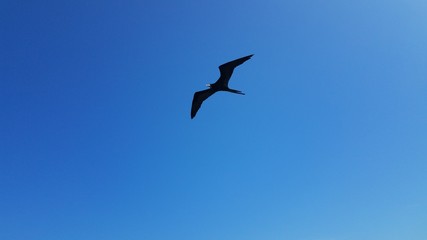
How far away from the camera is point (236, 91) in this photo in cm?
3012

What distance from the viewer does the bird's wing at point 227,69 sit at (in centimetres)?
2867

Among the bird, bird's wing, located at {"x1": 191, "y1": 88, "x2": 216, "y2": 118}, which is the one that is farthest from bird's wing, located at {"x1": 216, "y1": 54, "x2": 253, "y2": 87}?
bird's wing, located at {"x1": 191, "y1": 88, "x2": 216, "y2": 118}

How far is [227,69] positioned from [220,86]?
200 centimetres

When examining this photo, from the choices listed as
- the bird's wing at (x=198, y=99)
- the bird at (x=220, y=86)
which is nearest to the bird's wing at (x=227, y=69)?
the bird at (x=220, y=86)

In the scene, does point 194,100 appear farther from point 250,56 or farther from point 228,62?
point 250,56

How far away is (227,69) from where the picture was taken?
1172 inches

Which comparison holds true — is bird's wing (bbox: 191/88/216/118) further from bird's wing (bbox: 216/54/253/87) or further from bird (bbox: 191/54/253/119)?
bird's wing (bbox: 216/54/253/87)

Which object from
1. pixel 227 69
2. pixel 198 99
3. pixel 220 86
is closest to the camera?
pixel 227 69

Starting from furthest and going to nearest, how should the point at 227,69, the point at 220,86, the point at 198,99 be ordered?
the point at 198,99, the point at 220,86, the point at 227,69

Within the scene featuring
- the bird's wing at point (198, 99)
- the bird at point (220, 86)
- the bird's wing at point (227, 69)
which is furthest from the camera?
the bird's wing at point (198, 99)

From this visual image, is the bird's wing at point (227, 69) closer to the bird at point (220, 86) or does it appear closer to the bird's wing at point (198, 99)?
the bird at point (220, 86)

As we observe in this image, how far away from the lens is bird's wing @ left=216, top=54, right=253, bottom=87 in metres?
28.7

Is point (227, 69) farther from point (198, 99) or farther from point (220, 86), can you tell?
point (198, 99)

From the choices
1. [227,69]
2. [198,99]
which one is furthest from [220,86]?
[198,99]
